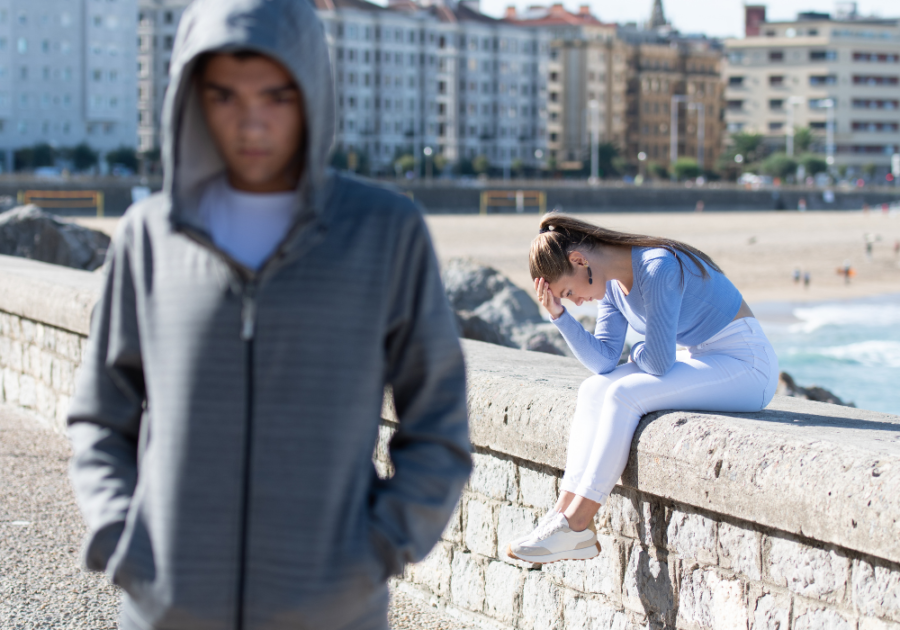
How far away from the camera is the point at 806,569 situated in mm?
2750

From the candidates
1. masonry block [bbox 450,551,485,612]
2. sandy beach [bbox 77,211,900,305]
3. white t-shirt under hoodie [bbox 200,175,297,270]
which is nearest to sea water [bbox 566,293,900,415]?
sandy beach [bbox 77,211,900,305]

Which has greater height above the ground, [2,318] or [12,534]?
[2,318]

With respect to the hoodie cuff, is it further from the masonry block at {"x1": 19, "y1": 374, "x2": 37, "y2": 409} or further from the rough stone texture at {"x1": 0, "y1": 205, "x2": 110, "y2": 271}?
the rough stone texture at {"x1": 0, "y1": 205, "x2": 110, "y2": 271}

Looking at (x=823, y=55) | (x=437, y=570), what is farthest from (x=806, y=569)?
(x=823, y=55)

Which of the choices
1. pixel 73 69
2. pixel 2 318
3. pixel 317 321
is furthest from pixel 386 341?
pixel 73 69

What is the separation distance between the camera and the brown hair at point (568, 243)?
3.53 metres

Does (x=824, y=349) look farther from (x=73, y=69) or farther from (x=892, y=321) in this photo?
(x=73, y=69)

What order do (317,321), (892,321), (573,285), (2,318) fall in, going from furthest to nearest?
(892,321) < (2,318) < (573,285) < (317,321)

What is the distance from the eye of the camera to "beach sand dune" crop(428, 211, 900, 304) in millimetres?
27688

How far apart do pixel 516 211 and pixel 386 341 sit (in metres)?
62.2

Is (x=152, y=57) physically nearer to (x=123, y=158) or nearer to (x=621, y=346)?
(x=123, y=158)

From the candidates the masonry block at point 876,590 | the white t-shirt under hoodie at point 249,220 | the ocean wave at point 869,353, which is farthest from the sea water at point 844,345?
the white t-shirt under hoodie at point 249,220

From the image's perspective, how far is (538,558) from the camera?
3.27m

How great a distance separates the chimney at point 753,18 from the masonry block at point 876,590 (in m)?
138
